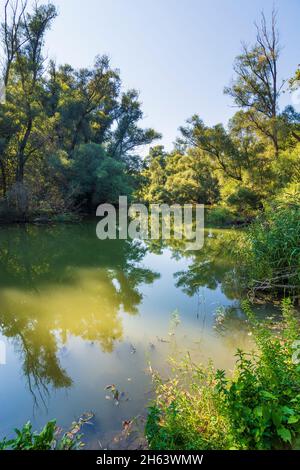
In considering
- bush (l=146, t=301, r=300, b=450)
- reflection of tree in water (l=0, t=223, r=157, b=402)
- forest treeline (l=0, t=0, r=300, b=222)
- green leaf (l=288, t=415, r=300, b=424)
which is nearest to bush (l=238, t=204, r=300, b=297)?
reflection of tree in water (l=0, t=223, r=157, b=402)

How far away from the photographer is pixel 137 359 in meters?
3.06

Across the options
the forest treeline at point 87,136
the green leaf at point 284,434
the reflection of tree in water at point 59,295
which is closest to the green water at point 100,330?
the reflection of tree in water at point 59,295

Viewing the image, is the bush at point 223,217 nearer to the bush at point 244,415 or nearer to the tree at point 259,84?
the tree at point 259,84

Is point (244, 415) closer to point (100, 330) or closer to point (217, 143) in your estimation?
point (100, 330)

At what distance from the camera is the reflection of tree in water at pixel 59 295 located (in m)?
3.31

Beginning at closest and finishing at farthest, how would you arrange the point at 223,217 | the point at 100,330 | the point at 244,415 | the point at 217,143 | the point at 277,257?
the point at 244,415, the point at 100,330, the point at 277,257, the point at 223,217, the point at 217,143

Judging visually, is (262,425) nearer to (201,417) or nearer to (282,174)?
(201,417)

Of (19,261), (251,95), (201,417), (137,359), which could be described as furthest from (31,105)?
(201,417)

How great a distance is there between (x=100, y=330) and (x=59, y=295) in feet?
4.99

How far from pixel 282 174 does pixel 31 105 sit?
11637mm

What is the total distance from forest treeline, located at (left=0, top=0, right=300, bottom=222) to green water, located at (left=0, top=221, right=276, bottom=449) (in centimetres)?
625

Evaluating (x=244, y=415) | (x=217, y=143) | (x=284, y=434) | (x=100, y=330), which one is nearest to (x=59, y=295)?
(x=100, y=330)

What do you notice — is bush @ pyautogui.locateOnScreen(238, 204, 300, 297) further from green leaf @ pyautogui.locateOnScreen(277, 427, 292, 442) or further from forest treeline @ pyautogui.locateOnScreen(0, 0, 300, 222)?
forest treeline @ pyautogui.locateOnScreen(0, 0, 300, 222)

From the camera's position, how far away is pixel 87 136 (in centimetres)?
1962
